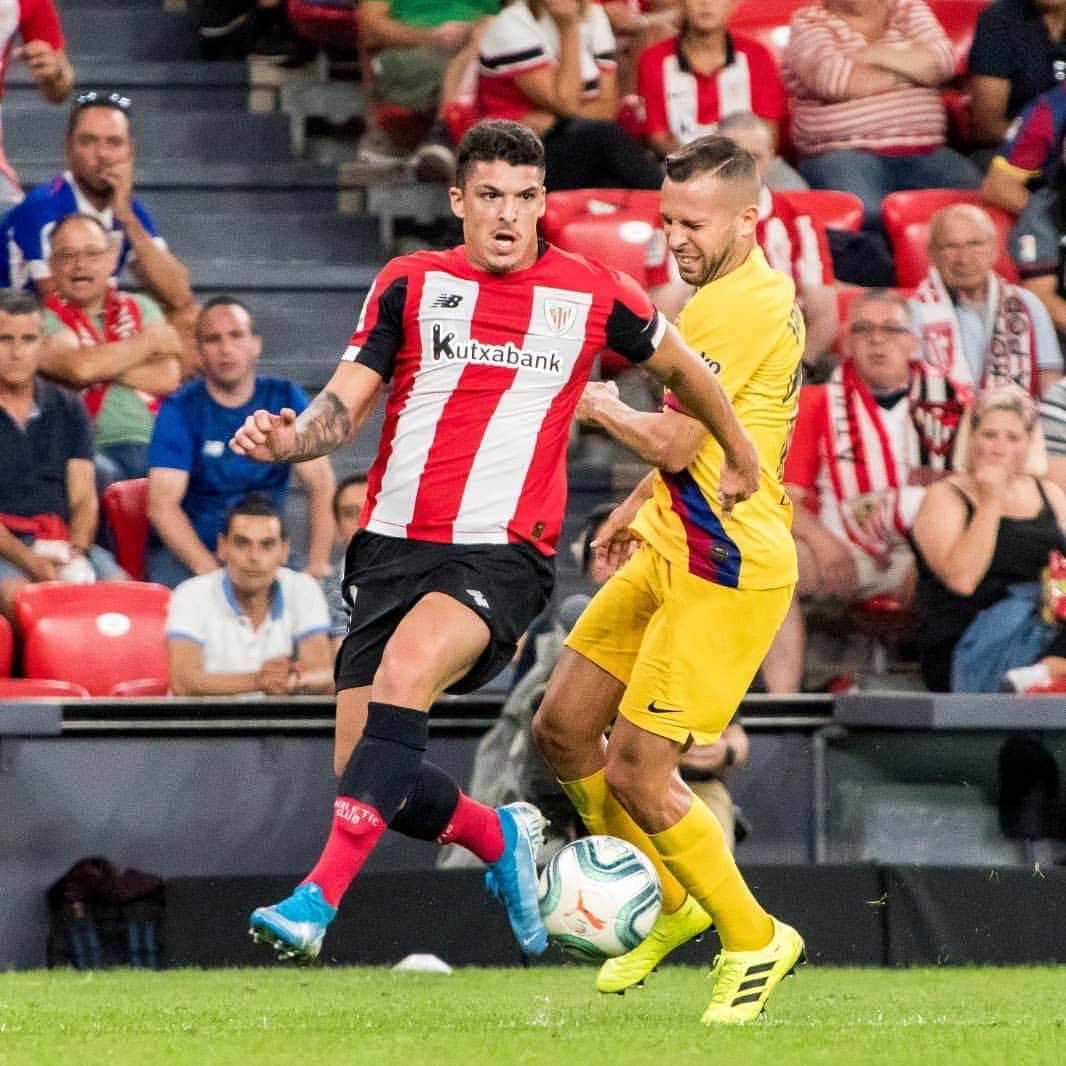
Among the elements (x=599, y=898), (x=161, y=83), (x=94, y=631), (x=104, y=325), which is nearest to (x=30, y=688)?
(x=94, y=631)

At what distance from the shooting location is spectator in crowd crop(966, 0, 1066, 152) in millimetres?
11047

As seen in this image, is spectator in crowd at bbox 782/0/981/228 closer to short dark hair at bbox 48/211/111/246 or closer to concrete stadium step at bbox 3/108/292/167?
concrete stadium step at bbox 3/108/292/167

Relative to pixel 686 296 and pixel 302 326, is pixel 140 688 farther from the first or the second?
pixel 302 326

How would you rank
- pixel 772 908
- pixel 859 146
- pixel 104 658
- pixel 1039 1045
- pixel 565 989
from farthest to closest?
pixel 859 146, pixel 104 658, pixel 772 908, pixel 565 989, pixel 1039 1045

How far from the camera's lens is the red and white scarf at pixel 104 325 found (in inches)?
356

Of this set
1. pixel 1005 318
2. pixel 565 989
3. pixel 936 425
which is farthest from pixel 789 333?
pixel 1005 318

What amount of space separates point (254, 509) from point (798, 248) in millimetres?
2934

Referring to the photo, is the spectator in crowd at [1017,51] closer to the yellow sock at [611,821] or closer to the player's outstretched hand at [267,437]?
the yellow sock at [611,821]

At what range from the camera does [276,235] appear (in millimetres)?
11047

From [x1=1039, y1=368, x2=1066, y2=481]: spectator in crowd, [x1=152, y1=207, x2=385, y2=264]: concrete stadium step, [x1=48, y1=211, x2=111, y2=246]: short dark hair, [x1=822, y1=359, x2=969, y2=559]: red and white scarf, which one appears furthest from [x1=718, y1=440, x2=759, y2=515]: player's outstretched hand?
[x1=152, y1=207, x2=385, y2=264]: concrete stadium step

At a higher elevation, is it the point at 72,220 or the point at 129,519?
the point at 72,220

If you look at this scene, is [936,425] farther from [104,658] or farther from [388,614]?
[388,614]

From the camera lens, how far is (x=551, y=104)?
33.2 feet

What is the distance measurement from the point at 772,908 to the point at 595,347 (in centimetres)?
269
